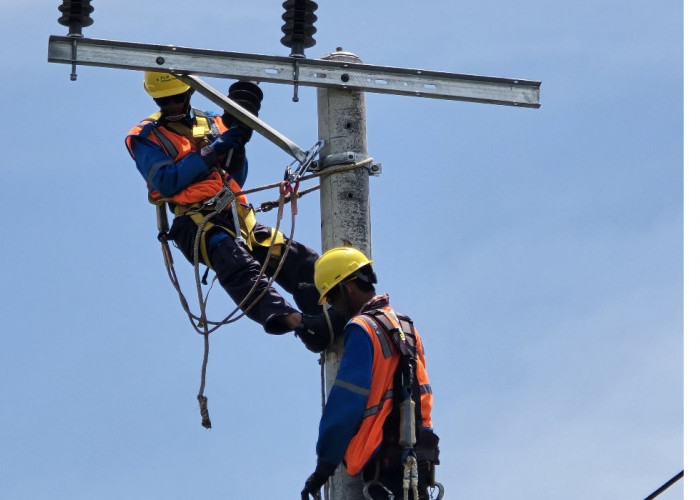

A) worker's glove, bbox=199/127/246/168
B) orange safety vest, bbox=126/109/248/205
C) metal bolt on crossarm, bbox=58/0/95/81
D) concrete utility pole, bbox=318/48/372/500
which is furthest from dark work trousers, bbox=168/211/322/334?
metal bolt on crossarm, bbox=58/0/95/81

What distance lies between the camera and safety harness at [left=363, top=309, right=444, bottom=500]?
9.29m

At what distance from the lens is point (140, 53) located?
32.9ft

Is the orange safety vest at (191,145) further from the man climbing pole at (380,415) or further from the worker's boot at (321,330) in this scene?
the man climbing pole at (380,415)

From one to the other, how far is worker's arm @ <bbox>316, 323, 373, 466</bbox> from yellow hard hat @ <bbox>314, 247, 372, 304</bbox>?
1.31ft

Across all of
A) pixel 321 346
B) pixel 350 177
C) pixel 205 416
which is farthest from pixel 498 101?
pixel 205 416

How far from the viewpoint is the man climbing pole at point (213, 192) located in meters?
10.8

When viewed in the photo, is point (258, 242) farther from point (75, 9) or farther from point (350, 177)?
point (75, 9)

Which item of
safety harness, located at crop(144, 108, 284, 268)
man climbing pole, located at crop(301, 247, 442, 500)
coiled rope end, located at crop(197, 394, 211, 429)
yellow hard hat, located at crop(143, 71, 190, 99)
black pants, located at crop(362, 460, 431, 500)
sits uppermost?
yellow hard hat, located at crop(143, 71, 190, 99)

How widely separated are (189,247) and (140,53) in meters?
1.46

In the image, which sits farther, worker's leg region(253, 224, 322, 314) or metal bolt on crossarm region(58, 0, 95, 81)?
worker's leg region(253, 224, 322, 314)

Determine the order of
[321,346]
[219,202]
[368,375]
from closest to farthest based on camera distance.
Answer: [368,375], [321,346], [219,202]

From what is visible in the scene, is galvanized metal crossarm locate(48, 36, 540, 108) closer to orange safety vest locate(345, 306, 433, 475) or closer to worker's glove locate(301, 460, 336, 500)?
orange safety vest locate(345, 306, 433, 475)

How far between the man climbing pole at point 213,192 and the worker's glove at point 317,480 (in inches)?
56.1

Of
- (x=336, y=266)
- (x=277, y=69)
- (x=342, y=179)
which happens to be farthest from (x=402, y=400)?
(x=277, y=69)
